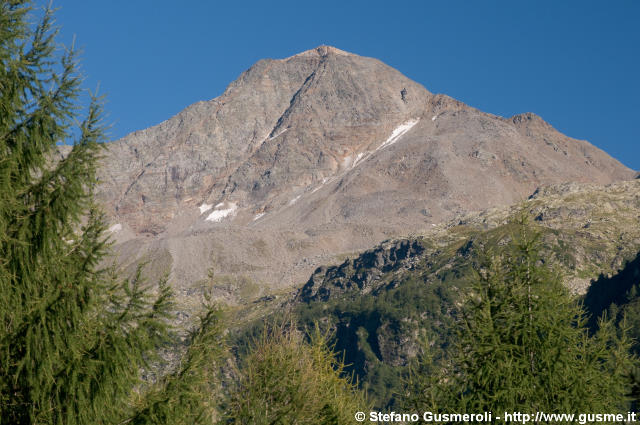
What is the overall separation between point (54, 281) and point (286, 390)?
31.8 feet

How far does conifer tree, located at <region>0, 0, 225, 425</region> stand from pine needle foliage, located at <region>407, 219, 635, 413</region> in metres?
6.80

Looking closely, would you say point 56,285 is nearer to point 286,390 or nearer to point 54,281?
point 54,281

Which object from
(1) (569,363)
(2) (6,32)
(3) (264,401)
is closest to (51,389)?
(2) (6,32)

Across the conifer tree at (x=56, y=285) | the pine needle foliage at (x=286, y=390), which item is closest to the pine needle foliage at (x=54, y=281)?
the conifer tree at (x=56, y=285)

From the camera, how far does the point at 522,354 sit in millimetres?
14453

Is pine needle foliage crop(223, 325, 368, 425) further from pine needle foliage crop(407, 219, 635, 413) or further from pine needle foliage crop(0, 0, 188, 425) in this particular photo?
pine needle foliage crop(0, 0, 188, 425)

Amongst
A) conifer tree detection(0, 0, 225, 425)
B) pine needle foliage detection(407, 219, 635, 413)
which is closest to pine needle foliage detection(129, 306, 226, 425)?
conifer tree detection(0, 0, 225, 425)

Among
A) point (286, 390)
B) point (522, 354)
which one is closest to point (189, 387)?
point (286, 390)

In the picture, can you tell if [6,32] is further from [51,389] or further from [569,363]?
[569,363]

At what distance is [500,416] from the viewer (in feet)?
45.1

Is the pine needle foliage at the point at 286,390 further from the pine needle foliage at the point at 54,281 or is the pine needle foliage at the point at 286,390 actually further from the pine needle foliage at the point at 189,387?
the pine needle foliage at the point at 54,281

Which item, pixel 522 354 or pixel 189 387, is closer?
pixel 189 387

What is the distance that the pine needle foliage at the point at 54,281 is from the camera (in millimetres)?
10289

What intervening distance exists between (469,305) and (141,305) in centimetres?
847
